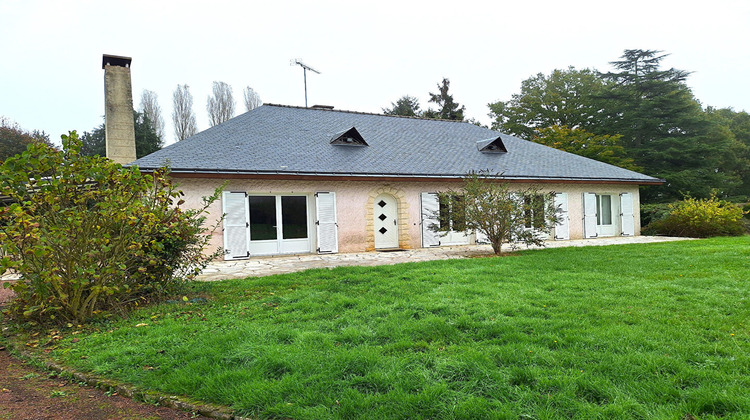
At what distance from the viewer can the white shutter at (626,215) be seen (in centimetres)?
1684

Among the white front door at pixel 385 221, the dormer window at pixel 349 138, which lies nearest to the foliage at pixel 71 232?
the white front door at pixel 385 221

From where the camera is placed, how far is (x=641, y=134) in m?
27.5

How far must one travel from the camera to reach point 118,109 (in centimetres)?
1330

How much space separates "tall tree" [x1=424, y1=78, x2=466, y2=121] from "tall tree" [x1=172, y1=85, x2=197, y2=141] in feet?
67.4

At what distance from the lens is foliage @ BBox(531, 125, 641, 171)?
24.9 meters

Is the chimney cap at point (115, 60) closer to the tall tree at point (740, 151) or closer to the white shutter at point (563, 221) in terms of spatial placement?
the white shutter at point (563, 221)

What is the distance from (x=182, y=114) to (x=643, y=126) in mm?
34936

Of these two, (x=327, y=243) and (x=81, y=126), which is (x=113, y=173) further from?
(x=81, y=126)

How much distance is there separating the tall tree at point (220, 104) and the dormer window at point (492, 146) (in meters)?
24.4

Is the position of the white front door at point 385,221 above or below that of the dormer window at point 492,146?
below

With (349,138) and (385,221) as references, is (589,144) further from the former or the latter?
(385,221)

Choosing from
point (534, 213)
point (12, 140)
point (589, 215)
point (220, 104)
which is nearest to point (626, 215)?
point (589, 215)

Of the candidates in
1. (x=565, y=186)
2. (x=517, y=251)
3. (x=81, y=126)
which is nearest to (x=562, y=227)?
(x=565, y=186)

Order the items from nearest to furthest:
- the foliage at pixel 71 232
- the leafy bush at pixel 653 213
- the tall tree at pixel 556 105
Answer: the foliage at pixel 71 232, the leafy bush at pixel 653 213, the tall tree at pixel 556 105
